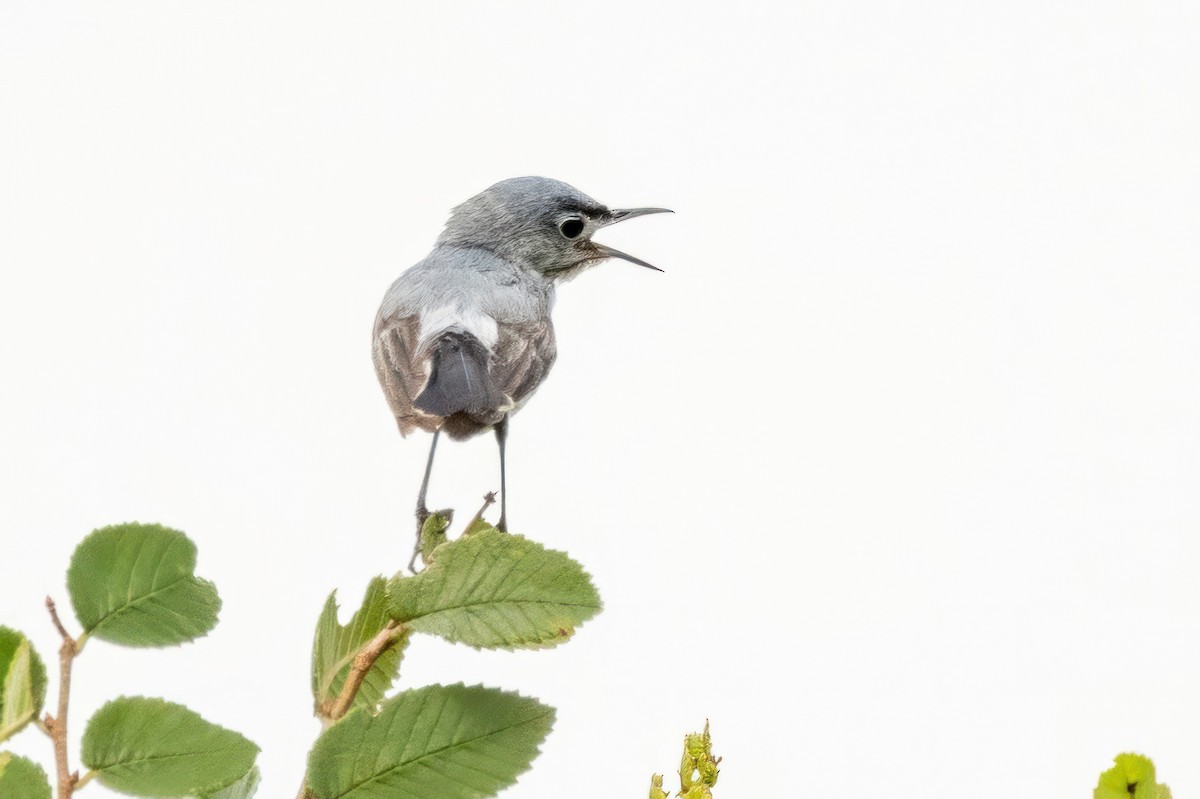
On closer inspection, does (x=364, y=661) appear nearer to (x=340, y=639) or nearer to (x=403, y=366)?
(x=340, y=639)

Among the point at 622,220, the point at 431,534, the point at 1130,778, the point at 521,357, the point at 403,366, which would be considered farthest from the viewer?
the point at 622,220

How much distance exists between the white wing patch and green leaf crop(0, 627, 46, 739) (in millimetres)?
926

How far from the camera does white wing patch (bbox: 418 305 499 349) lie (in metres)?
1.56

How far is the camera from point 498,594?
0.60 metres

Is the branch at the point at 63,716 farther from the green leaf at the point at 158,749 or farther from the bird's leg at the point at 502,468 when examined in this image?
the bird's leg at the point at 502,468

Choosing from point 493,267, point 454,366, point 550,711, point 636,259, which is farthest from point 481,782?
point 636,259

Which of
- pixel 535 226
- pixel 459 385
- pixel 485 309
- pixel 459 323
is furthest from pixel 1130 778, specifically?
pixel 535 226

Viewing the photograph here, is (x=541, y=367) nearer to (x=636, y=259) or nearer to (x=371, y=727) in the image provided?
(x=636, y=259)

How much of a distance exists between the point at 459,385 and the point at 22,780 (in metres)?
0.78

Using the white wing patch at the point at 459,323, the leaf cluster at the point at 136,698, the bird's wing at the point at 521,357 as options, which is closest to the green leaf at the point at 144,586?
the leaf cluster at the point at 136,698

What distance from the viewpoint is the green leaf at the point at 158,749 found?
1.89ft

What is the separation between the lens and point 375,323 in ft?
5.04

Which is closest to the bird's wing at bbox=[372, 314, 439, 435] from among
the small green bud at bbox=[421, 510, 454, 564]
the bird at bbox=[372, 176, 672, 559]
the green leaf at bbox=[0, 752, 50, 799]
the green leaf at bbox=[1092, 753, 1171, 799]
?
the bird at bbox=[372, 176, 672, 559]

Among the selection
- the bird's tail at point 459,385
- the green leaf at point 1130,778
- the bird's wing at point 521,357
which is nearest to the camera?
the green leaf at point 1130,778
